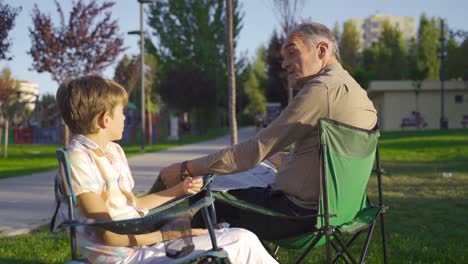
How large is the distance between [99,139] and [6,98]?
33.3 meters

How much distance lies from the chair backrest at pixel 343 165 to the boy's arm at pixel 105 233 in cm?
75

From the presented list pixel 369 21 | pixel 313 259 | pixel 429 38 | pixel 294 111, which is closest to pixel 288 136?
pixel 294 111

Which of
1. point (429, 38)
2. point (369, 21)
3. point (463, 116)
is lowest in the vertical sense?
point (463, 116)

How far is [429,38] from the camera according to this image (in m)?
67.1

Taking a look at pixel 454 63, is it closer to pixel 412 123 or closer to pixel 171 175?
pixel 412 123

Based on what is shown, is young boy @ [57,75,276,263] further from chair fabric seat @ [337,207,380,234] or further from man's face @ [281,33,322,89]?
man's face @ [281,33,322,89]

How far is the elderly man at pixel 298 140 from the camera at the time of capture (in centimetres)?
285

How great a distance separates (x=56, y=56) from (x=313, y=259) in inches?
699

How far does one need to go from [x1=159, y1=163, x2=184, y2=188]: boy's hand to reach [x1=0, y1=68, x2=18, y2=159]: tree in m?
15.2

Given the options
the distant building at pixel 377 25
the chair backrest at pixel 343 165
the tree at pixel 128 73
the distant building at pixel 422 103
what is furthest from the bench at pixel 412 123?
the distant building at pixel 377 25

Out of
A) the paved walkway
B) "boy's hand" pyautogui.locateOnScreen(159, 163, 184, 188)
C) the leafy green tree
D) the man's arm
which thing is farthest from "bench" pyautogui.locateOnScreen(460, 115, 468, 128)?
"boy's hand" pyautogui.locateOnScreen(159, 163, 184, 188)

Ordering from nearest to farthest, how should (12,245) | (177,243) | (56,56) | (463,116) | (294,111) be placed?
(177,243) < (294,111) < (12,245) < (56,56) < (463,116)

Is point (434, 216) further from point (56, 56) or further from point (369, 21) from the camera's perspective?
point (369, 21)

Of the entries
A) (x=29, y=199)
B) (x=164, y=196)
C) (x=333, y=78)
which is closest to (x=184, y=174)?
(x=164, y=196)
